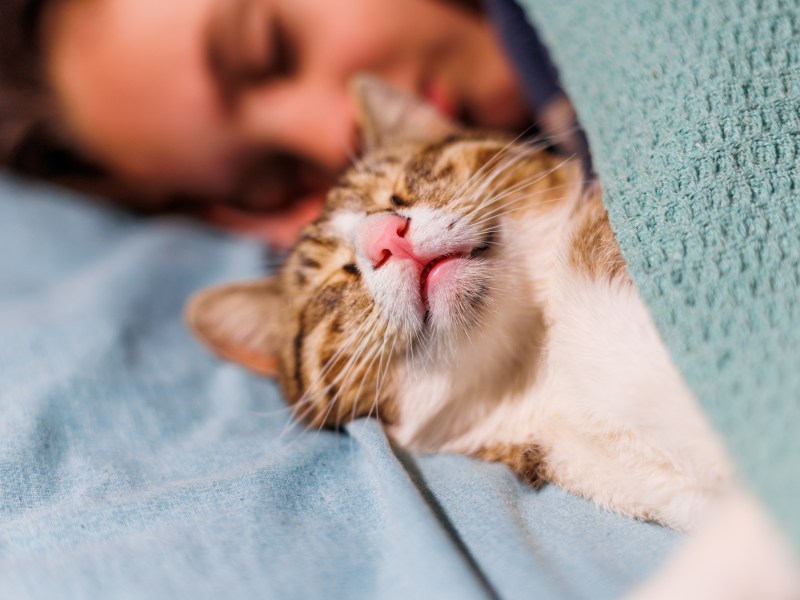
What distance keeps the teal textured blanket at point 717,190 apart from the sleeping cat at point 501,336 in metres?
0.12

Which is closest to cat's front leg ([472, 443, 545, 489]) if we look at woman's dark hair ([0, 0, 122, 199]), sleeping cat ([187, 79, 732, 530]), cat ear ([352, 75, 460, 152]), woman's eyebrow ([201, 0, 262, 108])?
sleeping cat ([187, 79, 732, 530])

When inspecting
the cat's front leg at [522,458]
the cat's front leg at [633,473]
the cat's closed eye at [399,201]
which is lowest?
the cat's front leg at [522,458]

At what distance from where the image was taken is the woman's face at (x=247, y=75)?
1.47 metres

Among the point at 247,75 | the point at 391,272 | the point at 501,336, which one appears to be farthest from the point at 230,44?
the point at 501,336

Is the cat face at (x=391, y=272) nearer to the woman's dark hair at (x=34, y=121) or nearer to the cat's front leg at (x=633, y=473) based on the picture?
the cat's front leg at (x=633, y=473)

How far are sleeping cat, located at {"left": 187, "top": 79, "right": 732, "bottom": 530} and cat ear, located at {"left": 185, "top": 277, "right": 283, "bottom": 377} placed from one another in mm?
189

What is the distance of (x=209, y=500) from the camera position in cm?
80

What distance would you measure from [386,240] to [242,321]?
527 millimetres

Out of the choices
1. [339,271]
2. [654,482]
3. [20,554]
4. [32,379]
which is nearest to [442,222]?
[339,271]

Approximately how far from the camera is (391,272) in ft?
2.90

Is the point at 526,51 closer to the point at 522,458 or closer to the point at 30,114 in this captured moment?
the point at 522,458

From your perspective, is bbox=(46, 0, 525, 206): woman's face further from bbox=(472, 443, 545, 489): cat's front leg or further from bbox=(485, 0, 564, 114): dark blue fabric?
bbox=(472, 443, 545, 489): cat's front leg

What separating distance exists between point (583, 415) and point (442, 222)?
1.08 ft

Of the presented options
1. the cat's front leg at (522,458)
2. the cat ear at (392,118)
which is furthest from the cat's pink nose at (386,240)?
the cat ear at (392,118)
